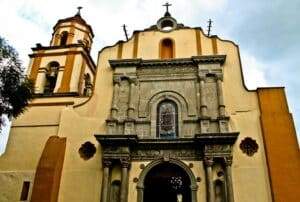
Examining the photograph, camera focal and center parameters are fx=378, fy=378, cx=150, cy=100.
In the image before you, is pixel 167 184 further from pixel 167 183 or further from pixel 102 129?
pixel 102 129

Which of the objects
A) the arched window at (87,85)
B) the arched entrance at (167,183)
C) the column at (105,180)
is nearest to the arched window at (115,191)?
the column at (105,180)

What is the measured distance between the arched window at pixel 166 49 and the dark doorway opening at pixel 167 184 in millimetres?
5829

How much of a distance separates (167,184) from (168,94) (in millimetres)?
4077

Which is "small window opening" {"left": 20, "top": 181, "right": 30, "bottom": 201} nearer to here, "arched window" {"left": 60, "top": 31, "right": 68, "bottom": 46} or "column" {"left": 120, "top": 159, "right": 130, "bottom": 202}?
"column" {"left": 120, "top": 159, "right": 130, "bottom": 202}

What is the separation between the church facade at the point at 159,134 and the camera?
47.8ft

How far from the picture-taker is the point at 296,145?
1462cm

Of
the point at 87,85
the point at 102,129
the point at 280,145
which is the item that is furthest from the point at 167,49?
the point at 280,145

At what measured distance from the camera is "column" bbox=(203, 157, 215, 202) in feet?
45.5

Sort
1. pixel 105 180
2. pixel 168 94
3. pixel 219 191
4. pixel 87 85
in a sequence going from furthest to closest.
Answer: pixel 87 85 → pixel 168 94 → pixel 105 180 → pixel 219 191

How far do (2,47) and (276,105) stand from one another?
10.9m

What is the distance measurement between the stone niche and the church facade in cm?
5

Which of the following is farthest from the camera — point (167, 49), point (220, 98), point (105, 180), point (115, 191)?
point (167, 49)

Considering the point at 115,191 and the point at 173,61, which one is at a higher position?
the point at 173,61

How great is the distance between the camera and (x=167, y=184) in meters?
17.1
